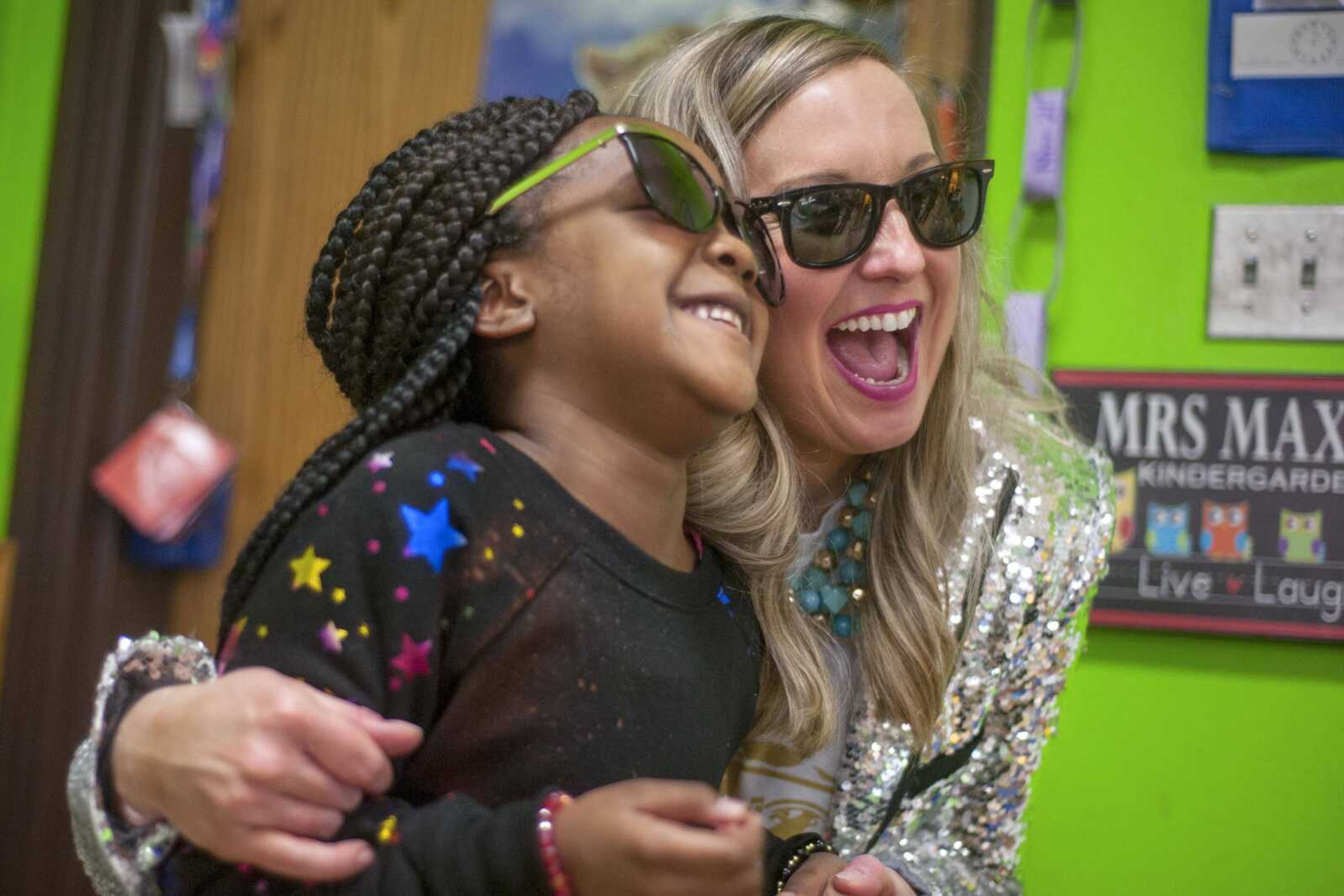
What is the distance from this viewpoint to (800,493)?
1.03 m

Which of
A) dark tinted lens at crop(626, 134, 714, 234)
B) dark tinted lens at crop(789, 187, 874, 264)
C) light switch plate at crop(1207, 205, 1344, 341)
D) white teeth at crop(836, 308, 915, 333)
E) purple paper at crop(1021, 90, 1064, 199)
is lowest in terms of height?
white teeth at crop(836, 308, 915, 333)

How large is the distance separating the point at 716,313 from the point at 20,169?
5.30 feet

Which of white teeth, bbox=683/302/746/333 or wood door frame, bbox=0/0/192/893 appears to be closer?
white teeth, bbox=683/302/746/333

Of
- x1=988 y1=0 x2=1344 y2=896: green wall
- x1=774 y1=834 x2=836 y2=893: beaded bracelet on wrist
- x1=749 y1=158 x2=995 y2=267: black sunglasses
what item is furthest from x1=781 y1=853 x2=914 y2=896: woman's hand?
x1=988 y1=0 x2=1344 y2=896: green wall

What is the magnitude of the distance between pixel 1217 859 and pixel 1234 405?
530 millimetres

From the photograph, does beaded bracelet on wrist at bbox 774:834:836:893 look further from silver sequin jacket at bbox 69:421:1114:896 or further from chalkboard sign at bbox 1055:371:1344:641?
chalkboard sign at bbox 1055:371:1344:641

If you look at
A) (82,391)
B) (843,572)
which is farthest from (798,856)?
(82,391)

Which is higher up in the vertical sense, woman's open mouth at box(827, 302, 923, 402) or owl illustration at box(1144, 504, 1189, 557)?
woman's open mouth at box(827, 302, 923, 402)

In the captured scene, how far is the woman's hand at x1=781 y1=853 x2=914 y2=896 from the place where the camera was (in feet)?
2.52

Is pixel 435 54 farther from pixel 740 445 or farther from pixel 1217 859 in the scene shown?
pixel 1217 859

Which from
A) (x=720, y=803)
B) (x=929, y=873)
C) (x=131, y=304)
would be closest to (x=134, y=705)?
(x=720, y=803)

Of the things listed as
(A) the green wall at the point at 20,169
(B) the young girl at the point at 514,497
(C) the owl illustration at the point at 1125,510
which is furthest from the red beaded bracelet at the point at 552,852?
(A) the green wall at the point at 20,169

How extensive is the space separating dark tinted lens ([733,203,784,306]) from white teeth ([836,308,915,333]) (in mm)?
197

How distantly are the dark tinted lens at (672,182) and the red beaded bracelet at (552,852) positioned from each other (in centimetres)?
33
